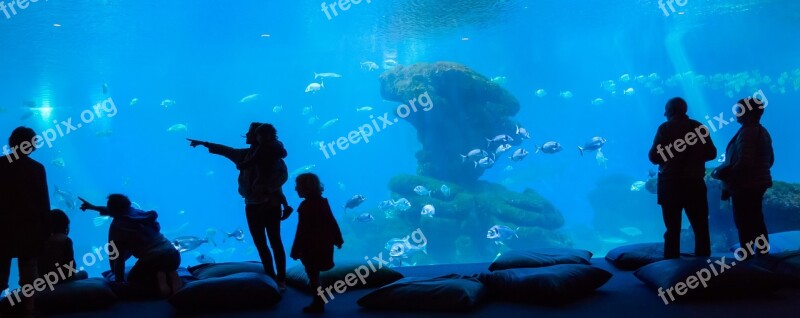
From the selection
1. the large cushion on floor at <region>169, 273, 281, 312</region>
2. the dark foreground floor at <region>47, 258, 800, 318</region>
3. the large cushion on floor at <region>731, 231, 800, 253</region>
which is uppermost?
the large cushion on floor at <region>731, 231, 800, 253</region>

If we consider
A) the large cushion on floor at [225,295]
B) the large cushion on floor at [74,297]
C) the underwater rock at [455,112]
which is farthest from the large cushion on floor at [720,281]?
the underwater rock at [455,112]

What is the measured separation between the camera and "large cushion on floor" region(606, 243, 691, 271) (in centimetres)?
522

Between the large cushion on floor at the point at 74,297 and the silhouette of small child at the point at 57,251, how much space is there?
27cm

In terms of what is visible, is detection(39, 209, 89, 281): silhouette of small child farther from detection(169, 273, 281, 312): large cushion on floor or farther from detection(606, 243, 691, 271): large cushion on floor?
detection(606, 243, 691, 271): large cushion on floor

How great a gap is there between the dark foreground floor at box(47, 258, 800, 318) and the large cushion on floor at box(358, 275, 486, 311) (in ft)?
0.29

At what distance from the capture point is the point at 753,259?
446cm

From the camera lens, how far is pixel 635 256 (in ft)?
17.4

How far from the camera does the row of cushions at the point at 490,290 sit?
379 cm

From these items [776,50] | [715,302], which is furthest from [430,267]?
[776,50]

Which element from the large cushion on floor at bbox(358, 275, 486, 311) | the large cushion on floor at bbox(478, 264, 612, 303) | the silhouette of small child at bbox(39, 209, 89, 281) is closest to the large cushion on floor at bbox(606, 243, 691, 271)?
the large cushion on floor at bbox(478, 264, 612, 303)

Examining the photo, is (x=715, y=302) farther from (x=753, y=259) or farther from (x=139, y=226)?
(x=139, y=226)

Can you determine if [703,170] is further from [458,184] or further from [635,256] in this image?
[458,184]

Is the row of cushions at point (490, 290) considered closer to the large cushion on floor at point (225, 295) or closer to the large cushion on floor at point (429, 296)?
the large cushion on floor at point (429, 296)

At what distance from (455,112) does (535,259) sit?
563 inches
